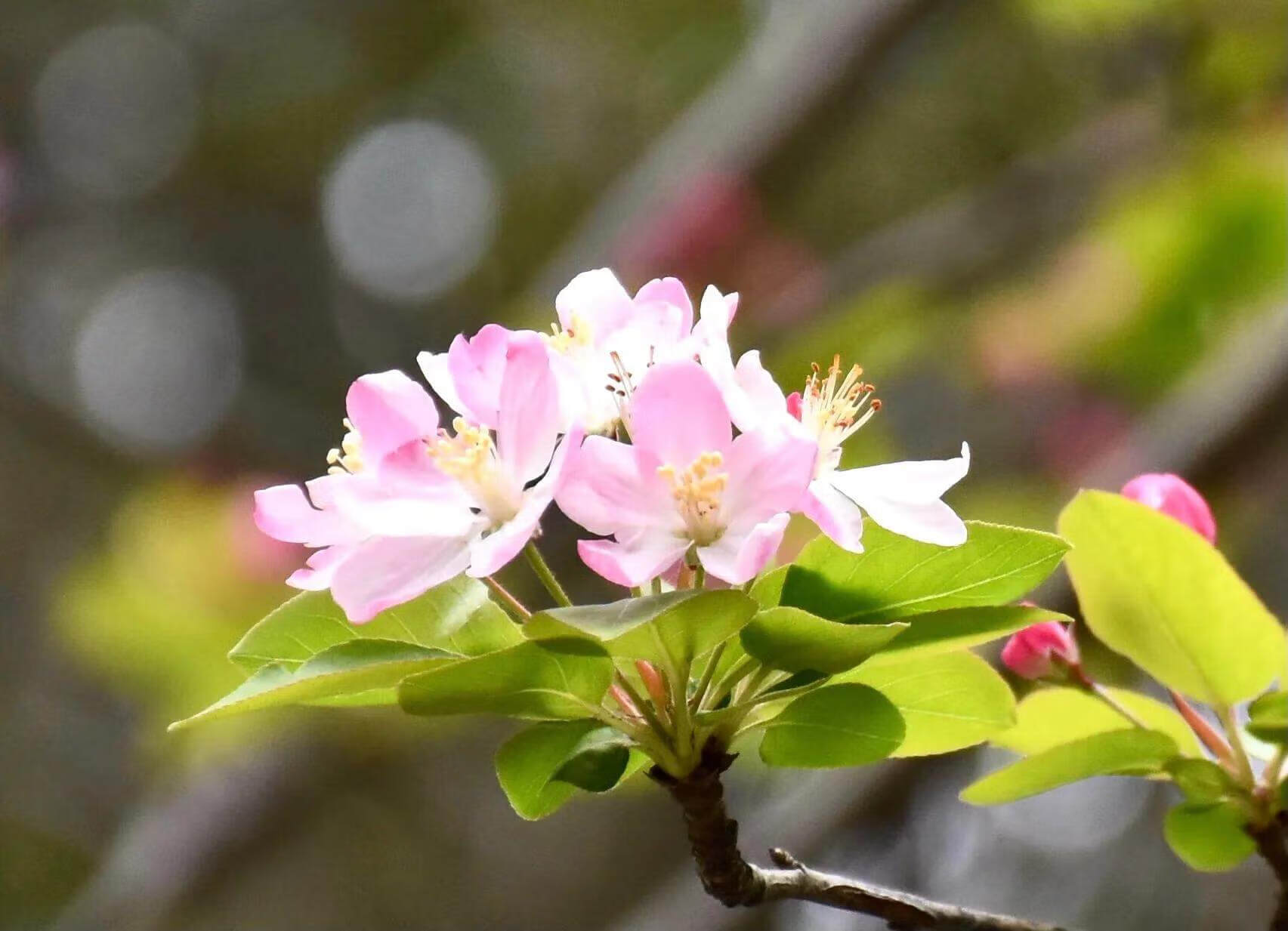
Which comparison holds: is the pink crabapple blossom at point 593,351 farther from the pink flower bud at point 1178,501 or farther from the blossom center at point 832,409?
the pink flower bud at point 1178,501

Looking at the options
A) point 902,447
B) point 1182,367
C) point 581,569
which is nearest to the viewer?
point 581,569

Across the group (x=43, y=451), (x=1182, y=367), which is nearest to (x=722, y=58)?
(x=1182, y=367)

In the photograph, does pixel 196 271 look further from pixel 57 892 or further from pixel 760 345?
pixel 760 345

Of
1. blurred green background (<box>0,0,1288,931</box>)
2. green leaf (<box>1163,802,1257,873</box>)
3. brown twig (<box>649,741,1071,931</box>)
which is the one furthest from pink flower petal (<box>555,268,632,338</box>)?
blurred green background (<box>0,0,1288,931</box>)

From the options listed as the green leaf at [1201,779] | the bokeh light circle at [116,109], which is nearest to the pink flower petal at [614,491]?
the green leaf at [1201,779]

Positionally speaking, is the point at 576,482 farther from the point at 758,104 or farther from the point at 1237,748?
the point at 758,104

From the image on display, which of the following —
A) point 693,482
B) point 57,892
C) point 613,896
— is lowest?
point 613,896
